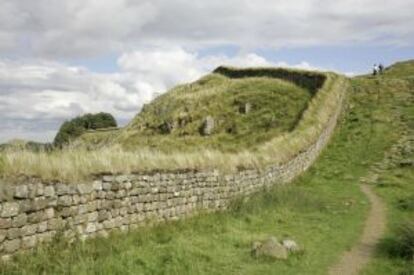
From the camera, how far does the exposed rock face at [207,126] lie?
41188mm

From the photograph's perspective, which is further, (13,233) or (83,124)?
(83,124)

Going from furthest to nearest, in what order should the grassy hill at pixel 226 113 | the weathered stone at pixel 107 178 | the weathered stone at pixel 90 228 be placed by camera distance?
1. the grassy hill at pixel 226 113
2. the weathered stone at pixel 107 178
3. the weathered stone at pixel 90 228

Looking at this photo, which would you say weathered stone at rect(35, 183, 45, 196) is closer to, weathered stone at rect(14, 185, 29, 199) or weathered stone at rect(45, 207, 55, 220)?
weathered stone at rect(14, 185, 29, 199)

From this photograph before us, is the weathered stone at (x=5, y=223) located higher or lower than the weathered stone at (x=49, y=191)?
lower

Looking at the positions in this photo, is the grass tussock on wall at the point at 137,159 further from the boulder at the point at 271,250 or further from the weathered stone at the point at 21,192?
the boulder at the point at 271,250

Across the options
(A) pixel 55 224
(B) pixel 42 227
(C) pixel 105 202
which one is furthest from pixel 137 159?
(B) pixel 42 227

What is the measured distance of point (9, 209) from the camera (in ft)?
32.3

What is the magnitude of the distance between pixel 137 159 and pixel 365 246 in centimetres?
578

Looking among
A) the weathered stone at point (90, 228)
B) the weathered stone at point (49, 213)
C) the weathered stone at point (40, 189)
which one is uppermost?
the weathered stone at point (40, 189)

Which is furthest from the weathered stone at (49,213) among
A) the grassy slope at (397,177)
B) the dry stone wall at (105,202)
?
the grassy slope at (397,177)

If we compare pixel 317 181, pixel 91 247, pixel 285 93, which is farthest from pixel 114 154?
pixel 285 93

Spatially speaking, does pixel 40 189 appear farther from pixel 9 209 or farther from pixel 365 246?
pixel 365 246

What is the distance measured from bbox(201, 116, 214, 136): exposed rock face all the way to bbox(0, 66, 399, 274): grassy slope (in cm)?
1473

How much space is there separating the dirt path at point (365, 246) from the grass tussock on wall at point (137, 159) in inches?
173
